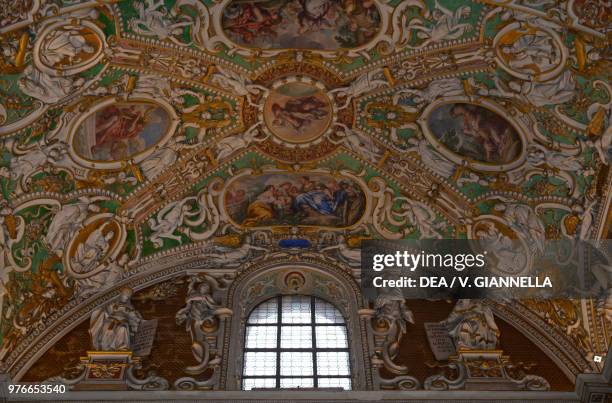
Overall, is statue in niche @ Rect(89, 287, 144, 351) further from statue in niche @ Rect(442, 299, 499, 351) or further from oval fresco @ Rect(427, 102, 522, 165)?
oval fresco @ Rect(427, 102, 522, 165)

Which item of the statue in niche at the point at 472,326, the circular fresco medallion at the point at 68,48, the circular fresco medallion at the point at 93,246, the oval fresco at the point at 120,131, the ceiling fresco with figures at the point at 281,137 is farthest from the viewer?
the circular fresco medallion at the point at 93,246

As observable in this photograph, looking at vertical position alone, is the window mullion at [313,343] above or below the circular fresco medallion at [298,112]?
below

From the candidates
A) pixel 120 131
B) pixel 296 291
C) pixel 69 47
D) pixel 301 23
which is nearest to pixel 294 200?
pixel 296 291

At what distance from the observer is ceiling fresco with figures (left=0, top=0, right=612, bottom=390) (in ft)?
49.2

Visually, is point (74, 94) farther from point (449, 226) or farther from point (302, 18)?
point (449, 226)

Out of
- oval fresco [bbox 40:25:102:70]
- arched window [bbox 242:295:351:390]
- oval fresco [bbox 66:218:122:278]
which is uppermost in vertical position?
oval fresco [bbox 40:25:102:70]

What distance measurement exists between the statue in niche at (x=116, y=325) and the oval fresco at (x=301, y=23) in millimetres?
5195

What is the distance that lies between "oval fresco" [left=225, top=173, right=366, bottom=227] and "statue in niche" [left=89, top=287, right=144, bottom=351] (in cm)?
283

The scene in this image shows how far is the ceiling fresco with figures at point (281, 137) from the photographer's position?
14984mm

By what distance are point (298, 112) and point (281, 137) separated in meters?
0.66

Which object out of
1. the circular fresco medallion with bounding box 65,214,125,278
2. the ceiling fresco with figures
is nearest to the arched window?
the ceiling fresco with figures

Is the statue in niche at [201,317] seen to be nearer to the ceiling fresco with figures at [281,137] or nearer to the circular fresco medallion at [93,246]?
the ceiling fresco with figures at [281,137]

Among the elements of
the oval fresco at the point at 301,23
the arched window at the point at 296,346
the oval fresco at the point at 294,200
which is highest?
the oval fresco at the point at 301,23

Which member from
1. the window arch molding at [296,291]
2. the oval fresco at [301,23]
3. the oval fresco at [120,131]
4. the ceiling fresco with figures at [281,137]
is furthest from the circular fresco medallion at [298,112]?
the window arch molding at [296,291]
